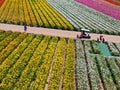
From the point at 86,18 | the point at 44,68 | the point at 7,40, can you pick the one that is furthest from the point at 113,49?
the point at 86,18

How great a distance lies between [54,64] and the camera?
33938 millimetres

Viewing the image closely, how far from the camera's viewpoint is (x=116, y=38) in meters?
49.7

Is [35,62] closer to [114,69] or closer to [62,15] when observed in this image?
[114,69]

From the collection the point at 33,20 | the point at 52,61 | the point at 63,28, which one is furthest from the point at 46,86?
the point at 33,20

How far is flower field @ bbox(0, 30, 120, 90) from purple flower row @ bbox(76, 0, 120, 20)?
2644cm

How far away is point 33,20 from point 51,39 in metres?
12.1

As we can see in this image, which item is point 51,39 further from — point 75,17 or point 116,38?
point 75,17

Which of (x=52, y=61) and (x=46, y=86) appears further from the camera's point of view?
(x=52, y=61)

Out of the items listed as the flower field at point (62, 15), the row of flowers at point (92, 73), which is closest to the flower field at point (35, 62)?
the row of flowers at point (92, 73)

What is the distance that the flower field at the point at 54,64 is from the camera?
94.4 ft

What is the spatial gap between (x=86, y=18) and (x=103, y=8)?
13.9 metres

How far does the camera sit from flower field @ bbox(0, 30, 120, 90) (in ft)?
94.4

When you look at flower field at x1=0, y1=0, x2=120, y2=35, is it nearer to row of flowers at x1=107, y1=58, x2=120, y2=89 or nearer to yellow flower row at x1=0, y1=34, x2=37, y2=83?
yellow flower row at x1=0, y1=34, x2=37, y2=83

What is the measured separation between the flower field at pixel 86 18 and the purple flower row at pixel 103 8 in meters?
1.12
